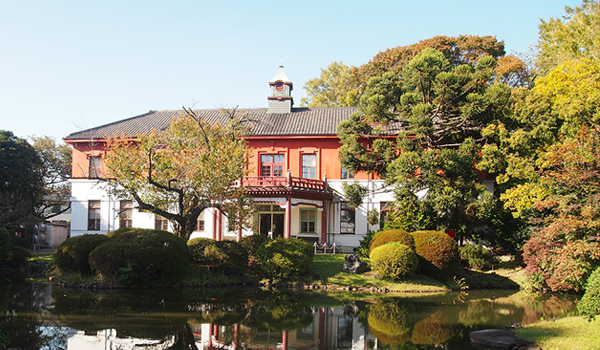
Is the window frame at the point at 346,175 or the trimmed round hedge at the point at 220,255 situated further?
the window frame at the point at 346,175

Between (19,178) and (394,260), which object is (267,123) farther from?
(19,178)

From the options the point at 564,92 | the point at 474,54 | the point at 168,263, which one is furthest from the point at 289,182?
the point at 474,54

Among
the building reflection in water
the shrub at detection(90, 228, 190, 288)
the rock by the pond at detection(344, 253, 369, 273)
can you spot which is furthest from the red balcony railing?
the building reflection in water

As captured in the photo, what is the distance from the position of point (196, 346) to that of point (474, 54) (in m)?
30.7

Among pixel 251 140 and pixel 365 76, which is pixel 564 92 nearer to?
pixel 251 140

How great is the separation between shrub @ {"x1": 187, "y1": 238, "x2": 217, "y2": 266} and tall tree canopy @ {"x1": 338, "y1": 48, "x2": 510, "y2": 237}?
7.48m

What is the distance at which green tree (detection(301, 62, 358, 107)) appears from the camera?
39938 mm

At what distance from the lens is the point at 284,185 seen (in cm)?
2417

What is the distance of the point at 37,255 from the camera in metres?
26.3

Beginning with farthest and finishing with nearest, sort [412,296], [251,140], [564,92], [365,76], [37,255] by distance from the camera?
[365,76], [251,140], [37,255], [564,92], [412,296]

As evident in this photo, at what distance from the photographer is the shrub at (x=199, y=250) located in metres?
19.8

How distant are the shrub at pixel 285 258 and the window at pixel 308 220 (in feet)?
24.9

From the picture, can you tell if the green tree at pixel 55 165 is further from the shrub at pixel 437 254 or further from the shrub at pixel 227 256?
the shrub at pixel 437 254

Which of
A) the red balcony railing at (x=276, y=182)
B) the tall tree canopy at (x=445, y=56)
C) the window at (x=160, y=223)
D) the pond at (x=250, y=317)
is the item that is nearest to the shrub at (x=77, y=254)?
the pond at (x=250, y=317)
